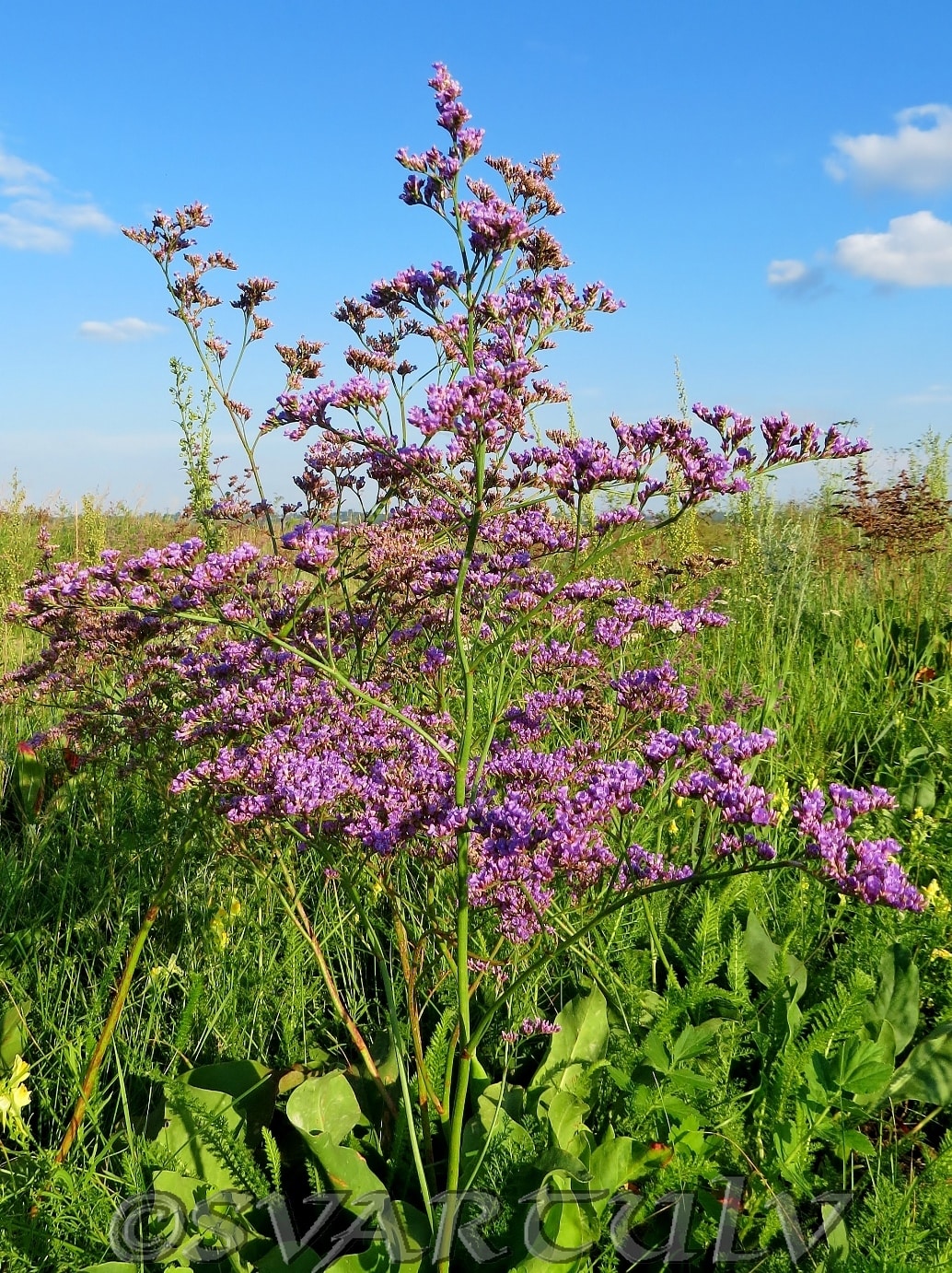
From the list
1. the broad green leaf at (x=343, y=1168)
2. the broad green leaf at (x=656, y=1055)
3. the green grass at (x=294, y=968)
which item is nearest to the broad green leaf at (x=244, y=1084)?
the green grass at (x=294, y=968)

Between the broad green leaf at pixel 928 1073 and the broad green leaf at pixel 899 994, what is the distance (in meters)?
0.06

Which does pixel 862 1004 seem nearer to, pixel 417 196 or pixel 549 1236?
pixel 549 1236

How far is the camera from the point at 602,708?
3.04 meters

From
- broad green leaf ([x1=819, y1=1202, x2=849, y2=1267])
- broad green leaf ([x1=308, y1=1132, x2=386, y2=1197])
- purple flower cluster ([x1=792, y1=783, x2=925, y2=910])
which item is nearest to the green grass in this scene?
broad green leaf ([x1=819, y1=1202, x2=849, y2=1267])

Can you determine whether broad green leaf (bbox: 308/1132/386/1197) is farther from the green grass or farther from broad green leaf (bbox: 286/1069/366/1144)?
the green grass

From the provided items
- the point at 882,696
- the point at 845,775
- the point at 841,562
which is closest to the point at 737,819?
the point at 845,775

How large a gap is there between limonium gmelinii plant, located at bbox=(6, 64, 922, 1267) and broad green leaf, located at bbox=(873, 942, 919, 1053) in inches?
13.6

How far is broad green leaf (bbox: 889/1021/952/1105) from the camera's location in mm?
2486

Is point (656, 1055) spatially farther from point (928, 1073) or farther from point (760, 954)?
point (928, 1073)

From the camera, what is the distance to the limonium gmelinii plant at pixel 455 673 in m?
2.10

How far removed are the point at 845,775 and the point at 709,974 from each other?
2.70 metres

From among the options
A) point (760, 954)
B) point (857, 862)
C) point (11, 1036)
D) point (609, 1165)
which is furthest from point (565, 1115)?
point (11, 1036)

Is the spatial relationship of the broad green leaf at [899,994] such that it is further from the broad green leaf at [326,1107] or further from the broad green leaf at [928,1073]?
the broad green leaf at [326,1107]

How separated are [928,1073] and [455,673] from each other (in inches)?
75.2
